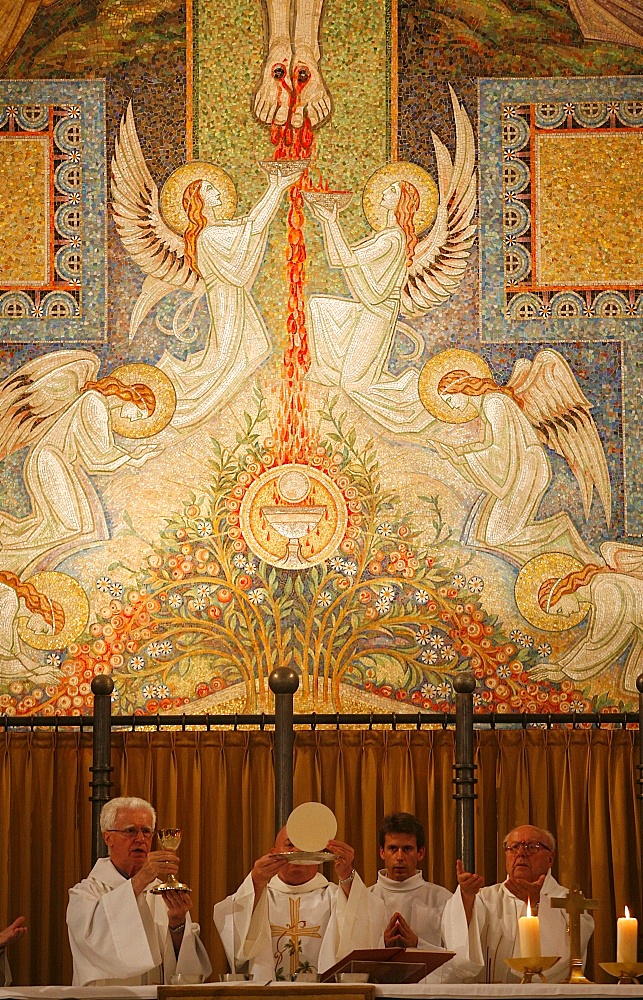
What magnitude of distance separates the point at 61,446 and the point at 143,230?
1.41 metres

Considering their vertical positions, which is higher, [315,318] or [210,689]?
[315,318]

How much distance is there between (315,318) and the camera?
9.59 meters

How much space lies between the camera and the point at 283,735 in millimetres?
8516

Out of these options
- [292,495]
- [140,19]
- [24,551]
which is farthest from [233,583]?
[140,19]

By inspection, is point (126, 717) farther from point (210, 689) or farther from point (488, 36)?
point (488, 36)

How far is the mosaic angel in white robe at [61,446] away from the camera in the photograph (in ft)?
30.6

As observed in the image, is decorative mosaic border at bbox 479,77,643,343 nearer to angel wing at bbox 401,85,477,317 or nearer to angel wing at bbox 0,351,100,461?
angel wing at bbox 401,85,477,317

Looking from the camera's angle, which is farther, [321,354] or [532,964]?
[321,354]

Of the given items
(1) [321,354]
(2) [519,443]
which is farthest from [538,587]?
(1) [321,354]

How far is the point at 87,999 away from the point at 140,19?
6.26 m

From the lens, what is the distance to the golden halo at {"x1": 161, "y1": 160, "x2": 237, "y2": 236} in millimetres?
9680

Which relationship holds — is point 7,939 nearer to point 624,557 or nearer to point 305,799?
point 305,799

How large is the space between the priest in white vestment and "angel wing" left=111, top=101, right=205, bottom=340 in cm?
376

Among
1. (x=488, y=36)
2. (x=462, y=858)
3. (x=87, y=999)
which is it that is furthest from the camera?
(x=488, y=36)
